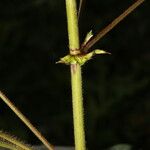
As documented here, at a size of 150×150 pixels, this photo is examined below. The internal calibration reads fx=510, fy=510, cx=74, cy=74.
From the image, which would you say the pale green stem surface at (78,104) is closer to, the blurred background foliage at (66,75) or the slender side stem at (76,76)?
the slender side stem at (76,76)

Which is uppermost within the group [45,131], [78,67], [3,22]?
[3,22]

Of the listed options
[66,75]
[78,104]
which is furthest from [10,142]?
[66,75]

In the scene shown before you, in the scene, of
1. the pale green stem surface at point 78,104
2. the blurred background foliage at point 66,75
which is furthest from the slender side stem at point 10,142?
the blurred background foliage at point 66,75

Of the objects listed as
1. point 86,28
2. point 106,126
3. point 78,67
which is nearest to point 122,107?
point 106,126

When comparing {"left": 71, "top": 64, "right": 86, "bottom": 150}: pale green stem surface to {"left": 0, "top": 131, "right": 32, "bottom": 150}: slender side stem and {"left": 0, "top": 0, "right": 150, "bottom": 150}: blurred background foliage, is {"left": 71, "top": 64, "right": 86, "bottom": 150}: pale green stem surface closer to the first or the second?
{"left": 0, "top": 131, "right": 32, "bottom": 150}: slender side stem

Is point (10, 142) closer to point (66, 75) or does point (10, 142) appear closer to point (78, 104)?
point (78, 104)

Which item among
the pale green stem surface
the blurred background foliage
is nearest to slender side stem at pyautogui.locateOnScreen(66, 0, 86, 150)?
the pale green stem surface

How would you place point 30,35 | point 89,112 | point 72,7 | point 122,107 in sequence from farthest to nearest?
point 30,35 → point 122,107 → point 89,112 → point 72,7

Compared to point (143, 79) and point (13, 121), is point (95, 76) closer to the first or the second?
point (143, 79)
